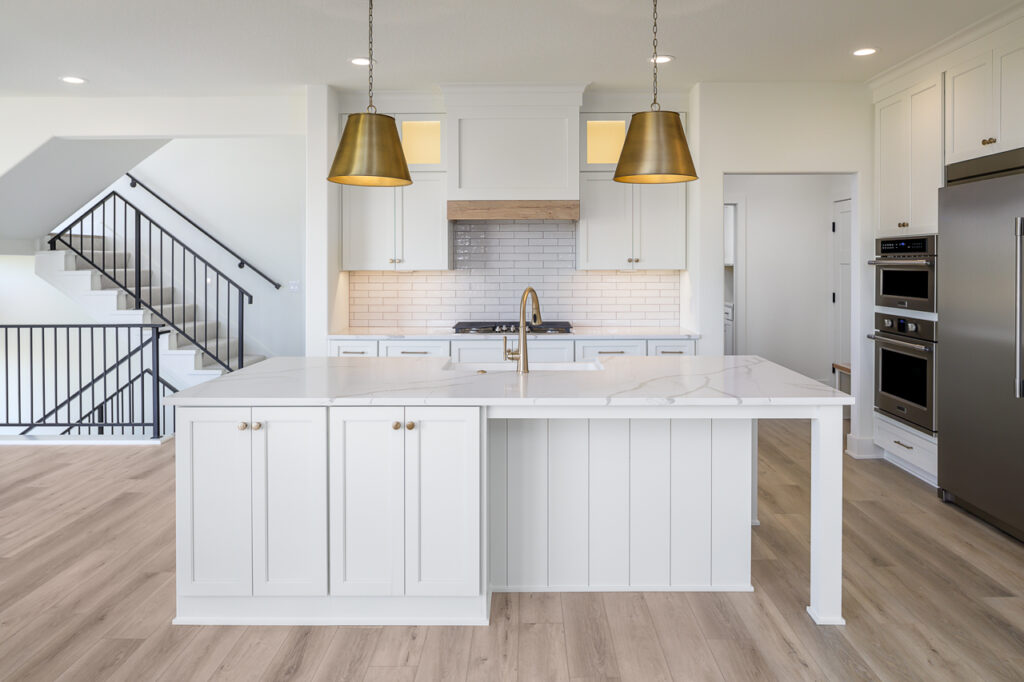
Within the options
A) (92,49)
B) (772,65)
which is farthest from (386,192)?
(772,65)

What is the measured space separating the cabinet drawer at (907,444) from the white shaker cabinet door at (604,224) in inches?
79.9

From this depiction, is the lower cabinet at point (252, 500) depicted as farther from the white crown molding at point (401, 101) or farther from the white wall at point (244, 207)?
the white wall at point (244, 207)

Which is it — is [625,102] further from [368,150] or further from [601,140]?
[368,150]

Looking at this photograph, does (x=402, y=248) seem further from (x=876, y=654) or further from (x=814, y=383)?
(x=876, y=654)

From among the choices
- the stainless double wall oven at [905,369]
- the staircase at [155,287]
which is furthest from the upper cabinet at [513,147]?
the staircase at [155,287]

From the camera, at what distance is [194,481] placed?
9.41 ft

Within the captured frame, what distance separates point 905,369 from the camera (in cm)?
496

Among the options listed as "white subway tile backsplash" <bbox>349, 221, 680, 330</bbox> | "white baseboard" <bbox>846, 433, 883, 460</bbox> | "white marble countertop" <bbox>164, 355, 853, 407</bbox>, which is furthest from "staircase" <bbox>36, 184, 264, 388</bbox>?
"white baseboard" <bbox>846, 433, 883, 460</bbox>

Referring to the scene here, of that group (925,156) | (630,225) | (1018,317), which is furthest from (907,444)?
(630,225)

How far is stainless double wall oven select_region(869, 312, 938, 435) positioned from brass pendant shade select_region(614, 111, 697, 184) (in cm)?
242

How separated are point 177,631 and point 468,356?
3060mm

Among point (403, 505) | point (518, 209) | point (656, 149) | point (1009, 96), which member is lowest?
point (403, 505)

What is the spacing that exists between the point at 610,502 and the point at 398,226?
3.27m

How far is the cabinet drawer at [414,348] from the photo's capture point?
562 cm
